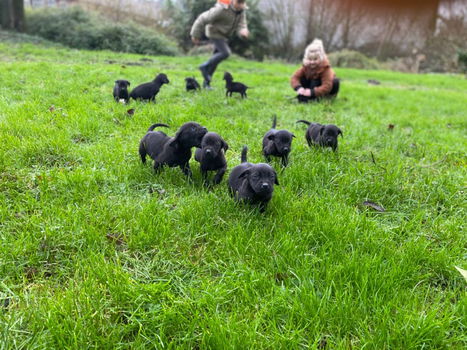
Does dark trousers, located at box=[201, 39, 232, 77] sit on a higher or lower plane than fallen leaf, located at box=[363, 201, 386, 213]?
higher

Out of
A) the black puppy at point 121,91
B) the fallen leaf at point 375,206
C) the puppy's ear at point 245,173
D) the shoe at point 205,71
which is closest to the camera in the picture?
the puppy's ear at point 245,173

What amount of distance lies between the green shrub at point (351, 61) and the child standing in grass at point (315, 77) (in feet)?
53.6

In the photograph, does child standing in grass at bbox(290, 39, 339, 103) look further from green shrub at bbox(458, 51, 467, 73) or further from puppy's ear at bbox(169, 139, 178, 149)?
green shrub at bbox(458, 51, 467, 73)

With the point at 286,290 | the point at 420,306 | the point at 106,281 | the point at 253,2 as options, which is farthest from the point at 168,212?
the point at 253,2

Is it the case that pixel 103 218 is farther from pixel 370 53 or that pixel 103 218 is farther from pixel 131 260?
pixel 370 53

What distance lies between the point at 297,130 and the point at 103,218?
13.6ft

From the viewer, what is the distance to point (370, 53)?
27.1 m

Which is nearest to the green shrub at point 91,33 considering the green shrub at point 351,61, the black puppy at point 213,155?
the green shrub at point 351,61

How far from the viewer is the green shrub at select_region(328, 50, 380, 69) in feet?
77.9

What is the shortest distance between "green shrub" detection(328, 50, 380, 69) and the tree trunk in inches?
774

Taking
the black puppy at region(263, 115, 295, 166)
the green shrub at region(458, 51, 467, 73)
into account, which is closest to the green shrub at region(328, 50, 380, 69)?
the green shrub at region(458, 51, 467, 73)

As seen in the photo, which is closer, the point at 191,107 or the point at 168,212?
the point at 168,212

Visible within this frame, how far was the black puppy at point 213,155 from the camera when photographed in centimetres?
341

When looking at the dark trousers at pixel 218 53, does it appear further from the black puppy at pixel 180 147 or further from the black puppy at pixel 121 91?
the black puppy at pixel 180 147
